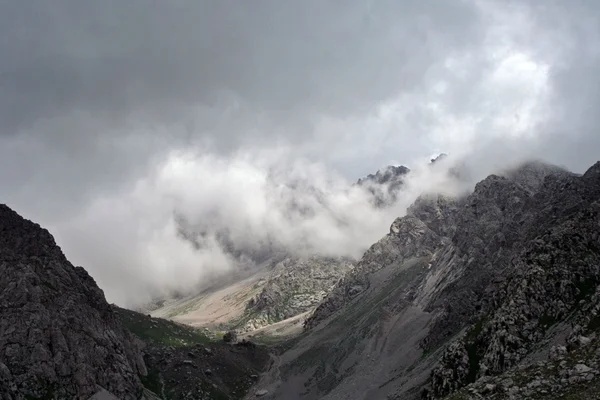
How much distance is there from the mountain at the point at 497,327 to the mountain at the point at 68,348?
32.0m

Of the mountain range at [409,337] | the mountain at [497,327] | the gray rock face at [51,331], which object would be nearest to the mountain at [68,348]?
the gray rock face at [51,331]

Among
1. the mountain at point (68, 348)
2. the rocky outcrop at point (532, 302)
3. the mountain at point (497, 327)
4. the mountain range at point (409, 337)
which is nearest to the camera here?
the mountain at point (497, 327)

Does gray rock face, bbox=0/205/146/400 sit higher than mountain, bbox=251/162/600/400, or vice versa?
gray rock face, bbox=0/205/146/400

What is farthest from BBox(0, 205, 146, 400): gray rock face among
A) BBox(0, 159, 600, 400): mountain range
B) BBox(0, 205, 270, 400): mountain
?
BBox(0, 159, 600, 400): mountain range

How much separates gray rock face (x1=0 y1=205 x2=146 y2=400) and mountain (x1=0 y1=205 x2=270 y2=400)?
22 cm

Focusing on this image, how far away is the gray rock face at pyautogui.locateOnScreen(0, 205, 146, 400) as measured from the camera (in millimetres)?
108000

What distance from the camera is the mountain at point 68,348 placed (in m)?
109

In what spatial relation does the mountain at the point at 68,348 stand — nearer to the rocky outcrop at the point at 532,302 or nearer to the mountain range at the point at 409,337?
the mountain range at the point at 409,337

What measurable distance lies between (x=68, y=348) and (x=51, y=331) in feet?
21.3

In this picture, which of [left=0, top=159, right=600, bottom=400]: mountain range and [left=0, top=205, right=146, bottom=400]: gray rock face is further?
[left=0, top=205, right=146, bottom=400]: gray rock face

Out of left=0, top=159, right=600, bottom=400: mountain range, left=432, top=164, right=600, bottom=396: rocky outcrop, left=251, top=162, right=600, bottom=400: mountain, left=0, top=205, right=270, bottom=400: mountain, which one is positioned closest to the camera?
left=251, top=162, right=600, bottom=400: mountain

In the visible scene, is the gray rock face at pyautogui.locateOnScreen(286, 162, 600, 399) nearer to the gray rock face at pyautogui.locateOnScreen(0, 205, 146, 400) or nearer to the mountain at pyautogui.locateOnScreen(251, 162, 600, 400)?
the mountain at pyautogui.locateOnScreen(251, 162, 600, 400)

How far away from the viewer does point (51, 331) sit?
118750 mm

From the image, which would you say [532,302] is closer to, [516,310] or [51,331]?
[516,310]
